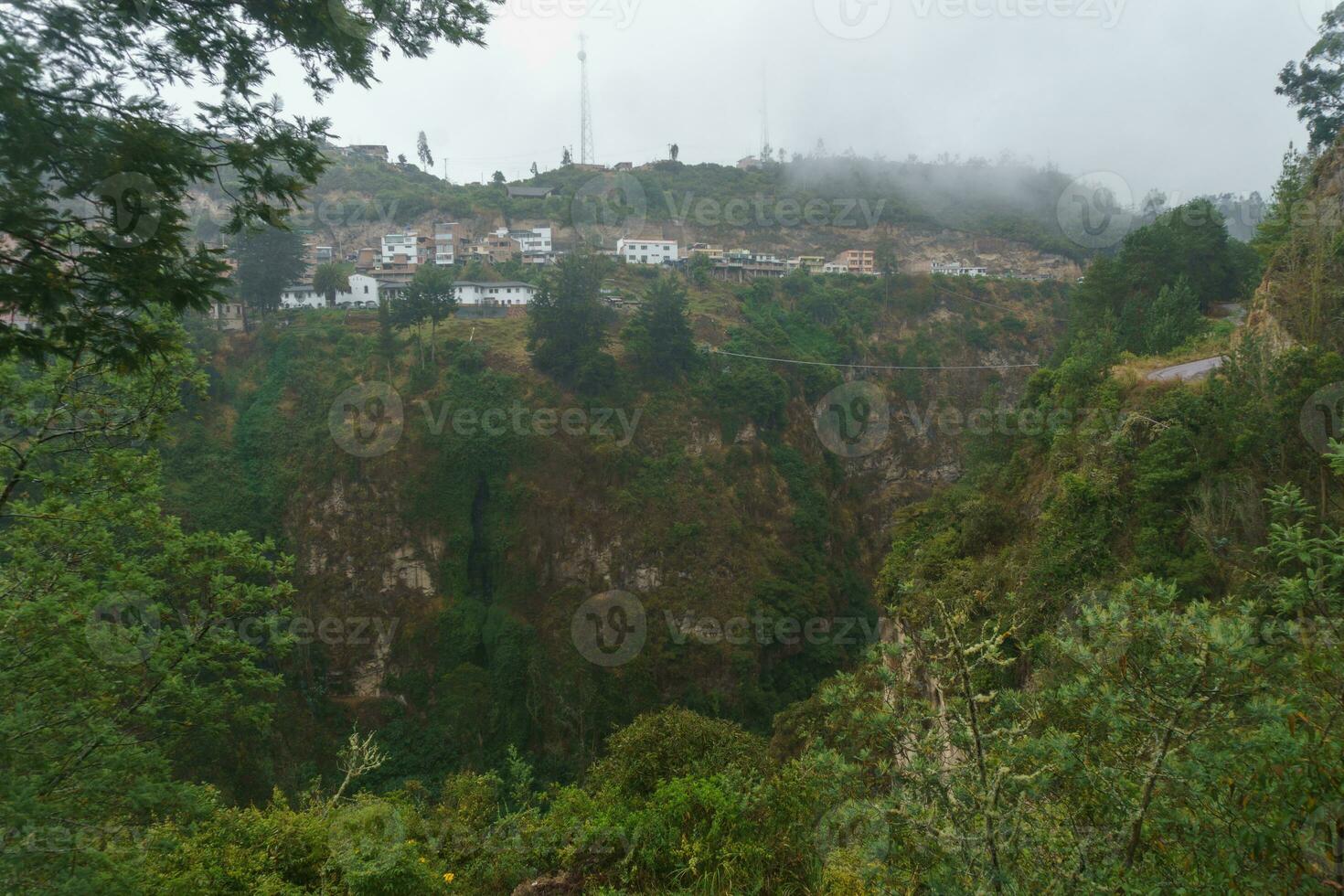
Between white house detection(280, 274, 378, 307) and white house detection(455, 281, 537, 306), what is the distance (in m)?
5.17

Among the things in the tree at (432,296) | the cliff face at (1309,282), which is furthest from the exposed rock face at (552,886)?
the tree at (432,296)

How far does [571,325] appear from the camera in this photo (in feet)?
103

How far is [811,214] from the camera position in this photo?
62.6m

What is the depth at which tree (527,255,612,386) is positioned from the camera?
31.0 meters

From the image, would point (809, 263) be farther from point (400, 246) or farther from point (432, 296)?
point (432, 296)

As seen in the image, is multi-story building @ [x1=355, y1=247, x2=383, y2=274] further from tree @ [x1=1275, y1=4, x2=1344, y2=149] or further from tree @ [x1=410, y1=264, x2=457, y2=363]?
tree @ [x1=1275, y1=4, x2=1344, y2=149]

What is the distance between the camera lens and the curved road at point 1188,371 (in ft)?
42.9

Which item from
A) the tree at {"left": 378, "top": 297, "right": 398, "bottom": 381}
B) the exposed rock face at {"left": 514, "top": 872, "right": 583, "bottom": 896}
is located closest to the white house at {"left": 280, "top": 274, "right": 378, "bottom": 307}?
the tree at {"left": 378, "top": 297, "right": 398, "bottom": 381}

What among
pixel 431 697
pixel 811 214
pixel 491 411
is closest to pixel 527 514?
pixel 491 411

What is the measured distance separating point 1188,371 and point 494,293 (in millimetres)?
36940

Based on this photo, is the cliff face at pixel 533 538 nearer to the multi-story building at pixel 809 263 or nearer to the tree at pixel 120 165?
the multi-story building at pixel 809 263

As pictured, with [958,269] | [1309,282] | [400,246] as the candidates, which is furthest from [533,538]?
[958,269]

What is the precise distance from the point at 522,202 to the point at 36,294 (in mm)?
60706

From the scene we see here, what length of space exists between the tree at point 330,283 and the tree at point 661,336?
Result: 19365 mm
